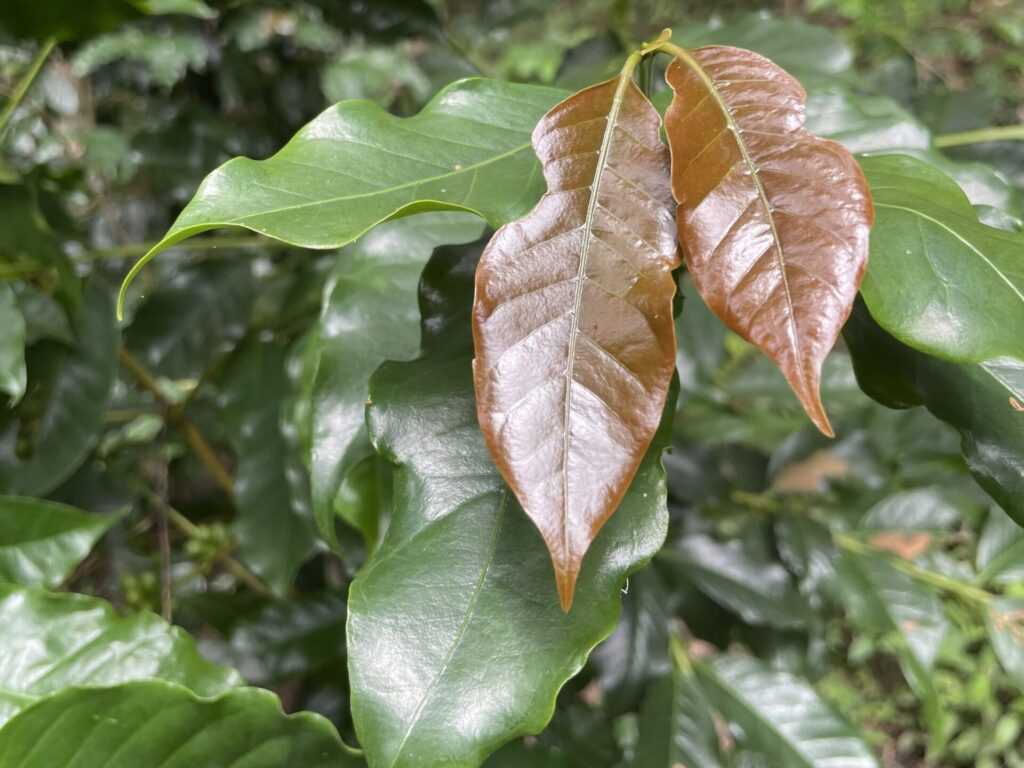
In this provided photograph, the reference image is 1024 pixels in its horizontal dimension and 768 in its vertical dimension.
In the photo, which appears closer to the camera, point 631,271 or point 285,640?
point 631,271

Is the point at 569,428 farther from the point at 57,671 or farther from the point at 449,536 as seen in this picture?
the point at 57,671

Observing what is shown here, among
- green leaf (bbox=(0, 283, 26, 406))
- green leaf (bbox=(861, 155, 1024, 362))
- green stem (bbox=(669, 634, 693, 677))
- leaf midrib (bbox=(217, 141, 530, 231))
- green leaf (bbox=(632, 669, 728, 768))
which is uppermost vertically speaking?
leaf midrib (bbox=(217, 141, 530, 231))

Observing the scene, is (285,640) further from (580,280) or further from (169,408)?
(580,280)

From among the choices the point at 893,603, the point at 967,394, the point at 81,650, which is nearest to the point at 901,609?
the point at 893,603

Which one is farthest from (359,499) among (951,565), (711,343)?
(951,565)

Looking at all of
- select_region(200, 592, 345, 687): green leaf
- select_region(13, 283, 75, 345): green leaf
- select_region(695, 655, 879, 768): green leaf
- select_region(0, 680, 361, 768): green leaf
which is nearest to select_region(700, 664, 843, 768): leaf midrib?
select_region(695, 655, 879, 768): green leaf

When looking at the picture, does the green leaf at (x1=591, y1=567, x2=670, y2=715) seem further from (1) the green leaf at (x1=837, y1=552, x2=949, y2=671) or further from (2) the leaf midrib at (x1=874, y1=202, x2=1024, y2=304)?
(2) the leaf midrib at (x1=874, y1=202, x2=1024, y2=304)
